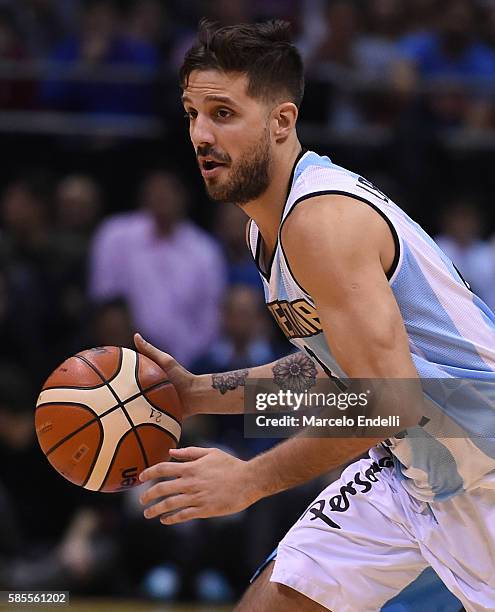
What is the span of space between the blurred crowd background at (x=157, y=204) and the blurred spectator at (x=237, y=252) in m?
0.02

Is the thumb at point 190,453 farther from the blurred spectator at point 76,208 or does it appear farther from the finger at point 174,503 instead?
the blurred spectator at point 76,208

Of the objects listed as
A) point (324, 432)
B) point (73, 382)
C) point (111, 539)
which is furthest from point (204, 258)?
point (324, 432)

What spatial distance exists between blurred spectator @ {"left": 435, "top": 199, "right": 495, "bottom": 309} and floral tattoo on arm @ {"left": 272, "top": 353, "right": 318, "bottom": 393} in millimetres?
4264

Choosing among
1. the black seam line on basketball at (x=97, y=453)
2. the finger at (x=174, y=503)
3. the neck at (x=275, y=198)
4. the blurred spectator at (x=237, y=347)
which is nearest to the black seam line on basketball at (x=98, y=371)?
the black seam line on basketball at (x=97, y=453)

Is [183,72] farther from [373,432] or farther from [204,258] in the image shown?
[204,258]

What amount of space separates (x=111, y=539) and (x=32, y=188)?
2.87 m

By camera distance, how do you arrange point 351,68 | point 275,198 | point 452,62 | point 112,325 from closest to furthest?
point 275,198 → point 112,325 → point 351,68 → point 452,62

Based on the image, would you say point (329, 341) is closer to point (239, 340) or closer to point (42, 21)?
point (239, 340)

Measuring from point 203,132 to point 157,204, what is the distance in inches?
191

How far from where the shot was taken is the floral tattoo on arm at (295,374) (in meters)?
4.42

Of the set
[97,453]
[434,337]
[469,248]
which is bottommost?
[469,248]

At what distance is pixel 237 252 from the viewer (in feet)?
29.2

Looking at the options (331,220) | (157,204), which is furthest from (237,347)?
(331,220)

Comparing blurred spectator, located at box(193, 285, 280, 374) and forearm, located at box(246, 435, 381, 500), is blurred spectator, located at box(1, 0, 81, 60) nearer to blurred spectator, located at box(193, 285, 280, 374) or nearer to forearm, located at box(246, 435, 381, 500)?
blurred spectator, located at box(193, 285, 280, 374)
